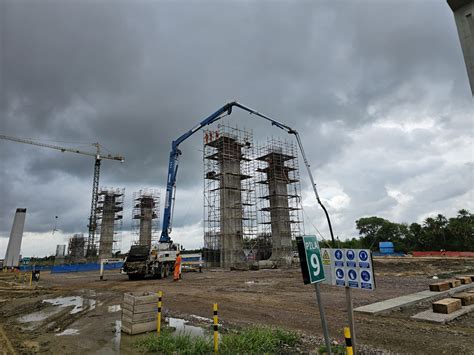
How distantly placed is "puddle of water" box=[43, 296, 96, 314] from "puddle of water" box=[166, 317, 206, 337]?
4.80m

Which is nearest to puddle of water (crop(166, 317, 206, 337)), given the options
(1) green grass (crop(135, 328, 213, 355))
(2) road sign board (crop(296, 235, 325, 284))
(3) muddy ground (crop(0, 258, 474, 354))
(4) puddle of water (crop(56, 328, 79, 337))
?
(3) muddy ground (crop(0, 258, 474, 354))

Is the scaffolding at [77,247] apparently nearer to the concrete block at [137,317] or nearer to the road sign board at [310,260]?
the concrete block at [137,317]

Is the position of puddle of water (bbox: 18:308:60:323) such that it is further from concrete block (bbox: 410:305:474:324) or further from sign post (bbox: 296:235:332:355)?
concrete block (bbox: 410:305:474:324)

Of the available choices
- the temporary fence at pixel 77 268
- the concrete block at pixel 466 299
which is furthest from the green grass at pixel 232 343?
the temporary fence at pixel 77 268

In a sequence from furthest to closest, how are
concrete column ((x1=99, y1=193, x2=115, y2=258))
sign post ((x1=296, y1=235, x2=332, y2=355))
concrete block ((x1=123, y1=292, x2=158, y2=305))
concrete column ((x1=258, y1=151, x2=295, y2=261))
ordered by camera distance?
concrete column ((x1=99, y1=193, x2=115, y2=258)) < concrete column ((x1=258, y1=151, x2=295, y2=261)) < concrete block ((x1=123, y1=292, x2=158, y2=305)) < sign post ((x1=296, y1=235, x2=332, y2=355))

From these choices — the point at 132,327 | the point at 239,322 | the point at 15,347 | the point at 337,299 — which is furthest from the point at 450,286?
the point at 15,347

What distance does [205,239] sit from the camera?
39938 millimetres

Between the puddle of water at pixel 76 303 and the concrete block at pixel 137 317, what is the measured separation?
15.9 feet

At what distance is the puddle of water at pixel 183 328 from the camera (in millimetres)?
7789

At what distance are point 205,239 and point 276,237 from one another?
1103cm

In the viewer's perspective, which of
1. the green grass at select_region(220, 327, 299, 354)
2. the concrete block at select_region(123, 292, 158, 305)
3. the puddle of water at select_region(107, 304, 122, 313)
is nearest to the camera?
the green grass at select_region(220, 327, 299, 354)

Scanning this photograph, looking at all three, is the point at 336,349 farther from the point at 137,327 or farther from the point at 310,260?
the point at 137,327

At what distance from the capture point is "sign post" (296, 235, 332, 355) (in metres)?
4.24

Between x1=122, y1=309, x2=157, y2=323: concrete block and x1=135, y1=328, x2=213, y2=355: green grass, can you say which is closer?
x1=135, y1=328, x2=213, y2=355: green grass
